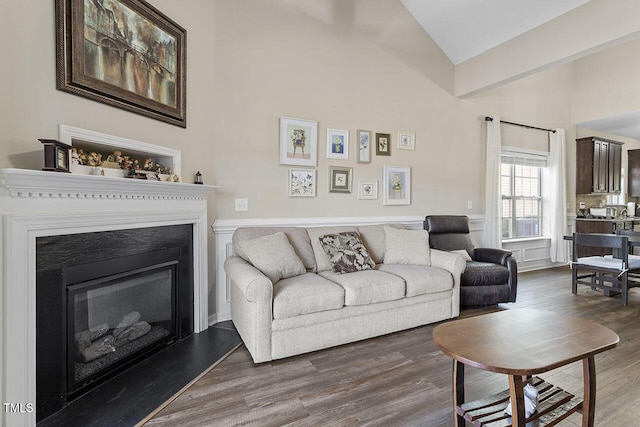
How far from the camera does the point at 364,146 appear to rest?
376 centimetres

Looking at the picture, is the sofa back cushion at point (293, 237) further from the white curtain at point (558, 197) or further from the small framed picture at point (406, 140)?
the white curtain at point (558, 197)

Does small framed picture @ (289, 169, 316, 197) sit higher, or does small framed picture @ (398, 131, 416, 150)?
small framed picture @ (398, 131, 416, 150)

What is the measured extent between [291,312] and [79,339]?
1.29 metres

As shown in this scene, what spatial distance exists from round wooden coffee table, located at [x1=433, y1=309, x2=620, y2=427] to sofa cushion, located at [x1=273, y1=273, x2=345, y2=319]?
870 millimetres

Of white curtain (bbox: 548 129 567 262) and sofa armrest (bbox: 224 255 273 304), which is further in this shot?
white curtain (bbox: 548 129 567 262)

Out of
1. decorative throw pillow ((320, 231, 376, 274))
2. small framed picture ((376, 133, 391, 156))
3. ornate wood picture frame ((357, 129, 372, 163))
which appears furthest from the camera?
small framed picture ((376, 133, 391, 156))

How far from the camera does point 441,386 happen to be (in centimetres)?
192

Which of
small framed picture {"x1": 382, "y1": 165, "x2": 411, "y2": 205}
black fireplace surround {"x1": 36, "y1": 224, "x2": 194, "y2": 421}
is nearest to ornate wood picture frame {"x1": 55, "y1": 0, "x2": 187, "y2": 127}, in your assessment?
black fireplace surround {"x1": 36, "y1": 224, "x2": 194, "y2": 421}

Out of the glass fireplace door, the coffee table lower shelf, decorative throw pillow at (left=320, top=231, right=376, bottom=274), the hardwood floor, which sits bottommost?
the hardwood floor

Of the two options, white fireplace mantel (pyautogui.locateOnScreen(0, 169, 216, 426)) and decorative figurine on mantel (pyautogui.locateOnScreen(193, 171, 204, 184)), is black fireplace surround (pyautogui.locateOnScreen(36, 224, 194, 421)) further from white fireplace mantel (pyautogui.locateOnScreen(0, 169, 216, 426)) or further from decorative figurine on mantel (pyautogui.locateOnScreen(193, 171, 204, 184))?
decorative figurine on mantel (pyautogui.locateOnScreen(193, 171, 204, 184))

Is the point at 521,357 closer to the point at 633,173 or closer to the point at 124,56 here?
the point at 124,56

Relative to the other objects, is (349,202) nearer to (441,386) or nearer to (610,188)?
(441,386)

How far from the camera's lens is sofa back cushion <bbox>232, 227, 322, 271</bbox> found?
284 centimetres

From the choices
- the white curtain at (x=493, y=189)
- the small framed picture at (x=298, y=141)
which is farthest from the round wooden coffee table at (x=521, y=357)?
the white curtain at (x=493, y=189)
